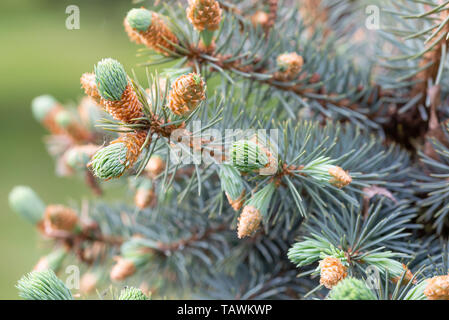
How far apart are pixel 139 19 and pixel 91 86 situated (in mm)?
72

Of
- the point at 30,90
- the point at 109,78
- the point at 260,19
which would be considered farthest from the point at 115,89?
the point at 30,90

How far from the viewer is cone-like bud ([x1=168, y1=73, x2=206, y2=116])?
0.96ft

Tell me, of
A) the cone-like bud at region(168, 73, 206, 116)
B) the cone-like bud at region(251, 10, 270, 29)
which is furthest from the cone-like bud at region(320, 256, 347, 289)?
the cone-like bud at region(251, 10, 270, 29)

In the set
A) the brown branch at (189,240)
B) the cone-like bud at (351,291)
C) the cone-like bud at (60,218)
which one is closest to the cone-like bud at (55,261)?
the cone-like bud at (60,218)

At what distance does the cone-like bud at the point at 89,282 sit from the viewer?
1.76ft

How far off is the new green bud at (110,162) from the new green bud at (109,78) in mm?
35

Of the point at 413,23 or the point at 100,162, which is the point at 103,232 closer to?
the point at 100,162

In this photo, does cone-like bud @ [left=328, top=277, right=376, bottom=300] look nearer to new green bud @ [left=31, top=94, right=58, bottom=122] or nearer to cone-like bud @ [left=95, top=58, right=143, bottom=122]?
cone-like bud @ [left=95, top=58, right=143, bottom=122]

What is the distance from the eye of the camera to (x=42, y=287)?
0.29m

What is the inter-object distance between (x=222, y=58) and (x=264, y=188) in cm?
13

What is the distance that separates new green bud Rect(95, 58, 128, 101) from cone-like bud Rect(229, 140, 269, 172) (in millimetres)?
88

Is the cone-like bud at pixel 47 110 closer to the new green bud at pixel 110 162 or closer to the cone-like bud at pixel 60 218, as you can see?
the cone-like bud at pixel 60 218

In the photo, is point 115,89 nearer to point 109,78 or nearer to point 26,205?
point 109,78

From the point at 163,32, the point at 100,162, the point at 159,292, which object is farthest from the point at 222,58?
the point at 159,292
